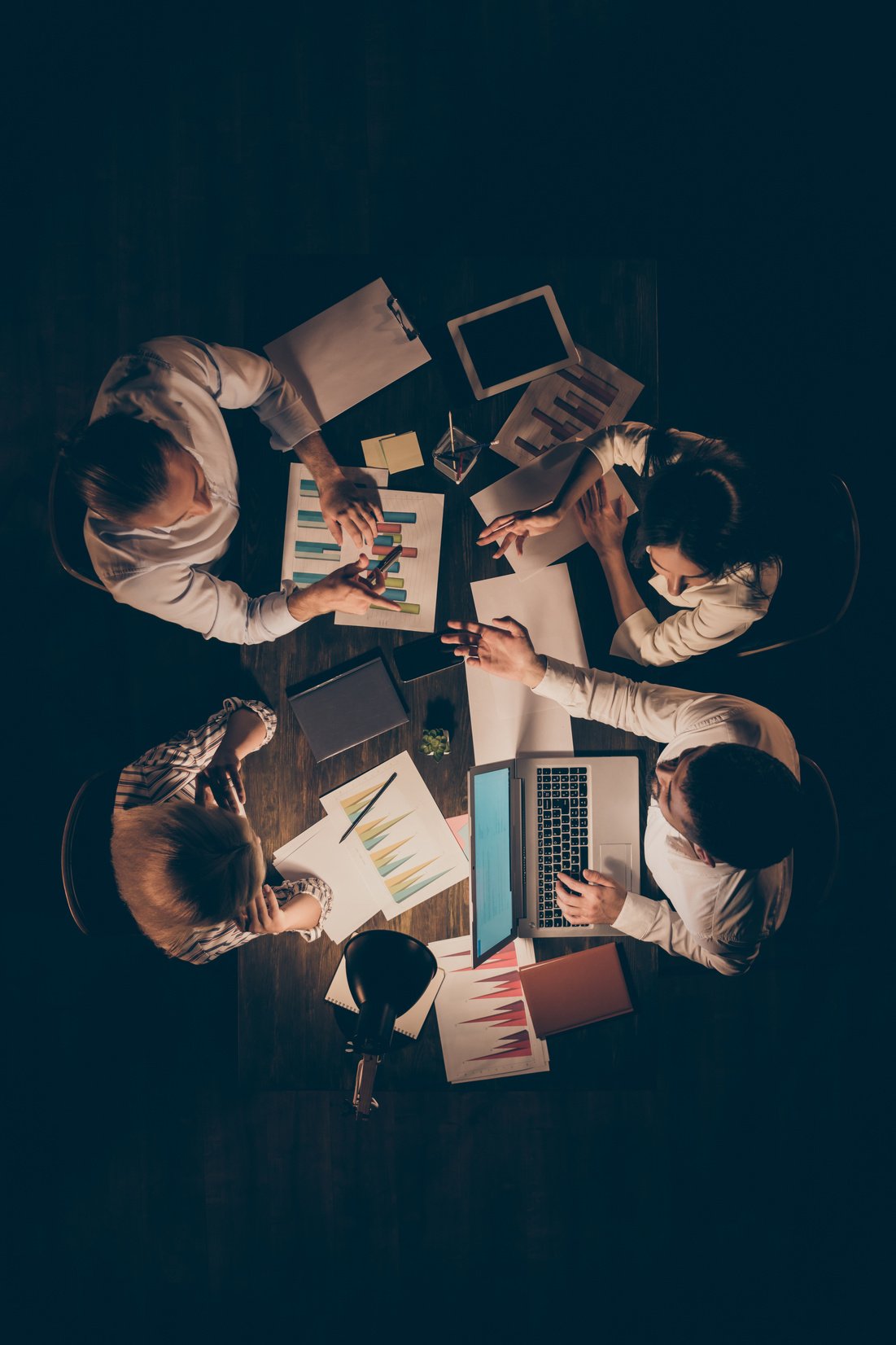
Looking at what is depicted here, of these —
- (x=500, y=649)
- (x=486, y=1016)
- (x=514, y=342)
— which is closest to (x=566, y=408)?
(x=514, y=342)

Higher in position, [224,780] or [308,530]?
[308,530]

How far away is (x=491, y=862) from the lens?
1.89 m

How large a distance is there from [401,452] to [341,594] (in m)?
0.43

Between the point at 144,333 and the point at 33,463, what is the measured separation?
2.10ft

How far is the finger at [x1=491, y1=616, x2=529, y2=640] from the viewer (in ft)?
6.53

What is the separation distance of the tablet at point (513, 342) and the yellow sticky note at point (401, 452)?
0.74 feet

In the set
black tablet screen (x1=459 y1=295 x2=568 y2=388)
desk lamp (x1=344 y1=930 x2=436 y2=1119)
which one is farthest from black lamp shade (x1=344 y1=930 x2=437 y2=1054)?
black tablet screen (x1=459 y1=295 x2=568 y2=388)

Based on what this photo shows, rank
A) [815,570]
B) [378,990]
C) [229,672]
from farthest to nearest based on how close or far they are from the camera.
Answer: [229,672]
[815,570]
[378,990]

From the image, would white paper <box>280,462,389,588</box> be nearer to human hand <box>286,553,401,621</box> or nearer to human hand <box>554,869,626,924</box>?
human hand <box>286,553,401,621</box>

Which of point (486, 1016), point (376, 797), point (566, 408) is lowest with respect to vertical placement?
point (486, 1016)

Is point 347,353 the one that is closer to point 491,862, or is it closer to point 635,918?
point 491,862

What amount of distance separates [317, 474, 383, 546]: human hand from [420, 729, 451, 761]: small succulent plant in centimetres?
54

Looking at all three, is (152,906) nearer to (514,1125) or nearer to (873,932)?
(514,1125)

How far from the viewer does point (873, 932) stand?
2.67 meters
